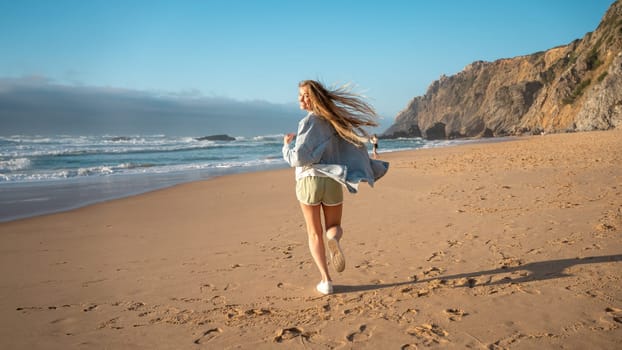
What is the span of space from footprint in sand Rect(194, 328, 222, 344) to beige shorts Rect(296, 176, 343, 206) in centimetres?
133

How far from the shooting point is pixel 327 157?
389 centimetres

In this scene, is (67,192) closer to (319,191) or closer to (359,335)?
(319,191)

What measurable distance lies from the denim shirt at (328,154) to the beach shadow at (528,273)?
1046 millimetres

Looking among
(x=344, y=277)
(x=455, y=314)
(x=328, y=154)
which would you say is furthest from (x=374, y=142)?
(x=455, y=314)

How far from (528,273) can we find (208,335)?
3.06 metres

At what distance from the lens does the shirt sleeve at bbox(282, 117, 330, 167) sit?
146 inches

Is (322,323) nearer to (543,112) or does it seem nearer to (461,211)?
(461,211)

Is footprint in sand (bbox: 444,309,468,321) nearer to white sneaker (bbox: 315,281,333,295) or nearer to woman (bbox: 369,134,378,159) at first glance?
white sneaker (bbox: 315,281,333,295)

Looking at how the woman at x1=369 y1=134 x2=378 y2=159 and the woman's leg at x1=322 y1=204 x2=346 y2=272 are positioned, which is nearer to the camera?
the woman's leg at x1=322 y1=204 x2=346 y2=272

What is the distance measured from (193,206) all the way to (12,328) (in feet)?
20.6

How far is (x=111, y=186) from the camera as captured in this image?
1431 centimetres

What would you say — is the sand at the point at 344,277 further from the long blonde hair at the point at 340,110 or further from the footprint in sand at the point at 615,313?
the long blonde hair at the point at 340,110

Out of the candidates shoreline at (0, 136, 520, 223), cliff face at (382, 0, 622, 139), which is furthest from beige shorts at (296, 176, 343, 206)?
cliff face at (382, 0, 622, 139)

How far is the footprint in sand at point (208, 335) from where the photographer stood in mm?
3133
